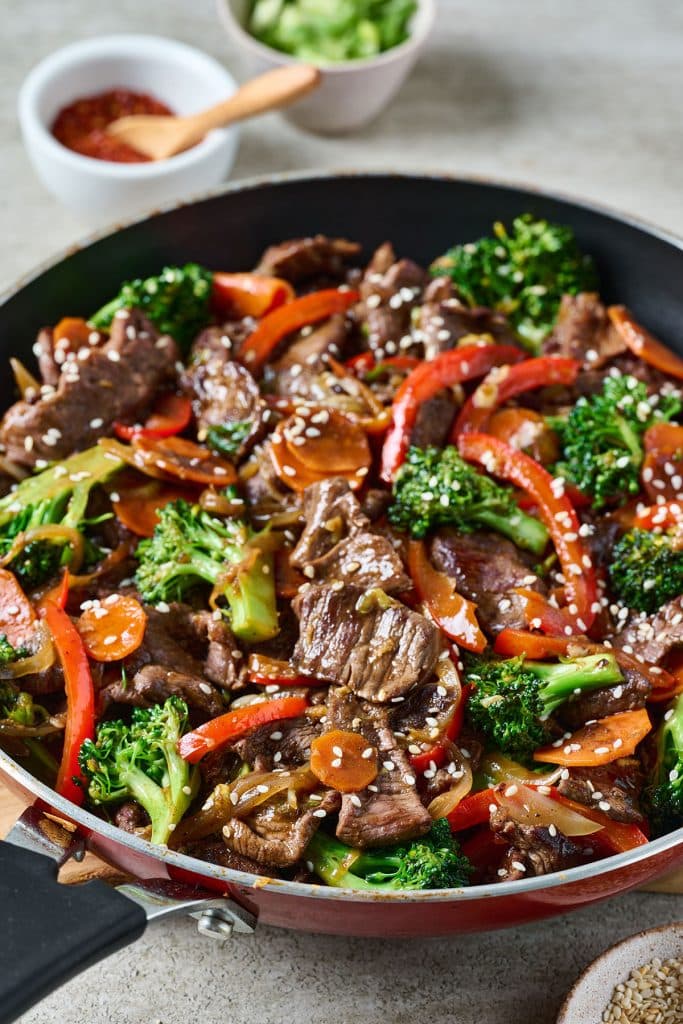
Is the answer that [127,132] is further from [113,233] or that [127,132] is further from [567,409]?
[567,409]

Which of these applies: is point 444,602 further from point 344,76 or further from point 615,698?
point 344,76

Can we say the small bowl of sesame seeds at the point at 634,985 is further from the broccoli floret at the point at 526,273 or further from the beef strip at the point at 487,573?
the broccoli floret at the point at 526,273

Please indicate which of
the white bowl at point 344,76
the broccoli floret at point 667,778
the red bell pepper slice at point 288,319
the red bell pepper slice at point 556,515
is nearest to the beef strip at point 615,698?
the broccoli floret at point 667,778

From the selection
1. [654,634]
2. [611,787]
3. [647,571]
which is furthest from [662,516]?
[611,787]

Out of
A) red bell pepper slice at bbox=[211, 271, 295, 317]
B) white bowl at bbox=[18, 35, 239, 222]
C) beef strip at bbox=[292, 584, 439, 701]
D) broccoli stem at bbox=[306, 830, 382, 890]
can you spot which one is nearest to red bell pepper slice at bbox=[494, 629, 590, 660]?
beef strip at bbox=[292, 584, 439, 701]

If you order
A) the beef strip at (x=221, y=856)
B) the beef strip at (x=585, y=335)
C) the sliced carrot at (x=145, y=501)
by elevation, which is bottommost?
the beef strip at (x=221, y=856)

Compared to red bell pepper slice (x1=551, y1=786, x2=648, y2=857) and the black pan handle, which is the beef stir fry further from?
the black pan handle
